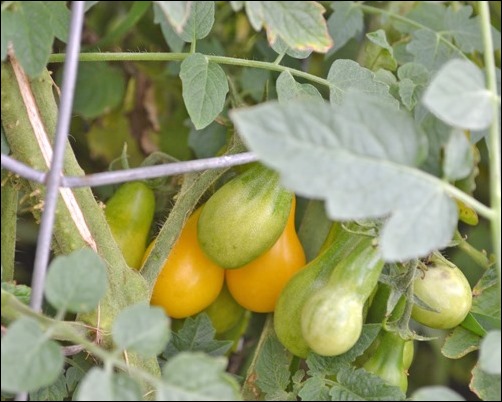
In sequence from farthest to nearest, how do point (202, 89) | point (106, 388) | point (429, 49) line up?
point (429, 49) < point (202, 89) < point (106, 388)

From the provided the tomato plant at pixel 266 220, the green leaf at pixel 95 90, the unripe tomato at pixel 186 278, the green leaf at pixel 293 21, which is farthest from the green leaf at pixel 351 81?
the green leaf at pixel 95 90

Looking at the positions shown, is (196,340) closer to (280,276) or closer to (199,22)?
(280,276)

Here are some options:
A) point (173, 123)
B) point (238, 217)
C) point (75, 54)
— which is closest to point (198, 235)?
point (238, 217)

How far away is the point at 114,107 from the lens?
1437mm

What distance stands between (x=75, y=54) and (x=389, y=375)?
44cm

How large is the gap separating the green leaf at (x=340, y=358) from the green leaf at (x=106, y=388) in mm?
287

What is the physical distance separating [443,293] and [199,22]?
365mm

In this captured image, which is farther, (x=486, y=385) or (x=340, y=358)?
(x=340, y=358)

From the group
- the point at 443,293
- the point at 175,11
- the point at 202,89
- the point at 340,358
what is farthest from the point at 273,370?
the point at 175,11

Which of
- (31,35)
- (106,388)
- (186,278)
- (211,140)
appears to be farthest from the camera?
(211,140)

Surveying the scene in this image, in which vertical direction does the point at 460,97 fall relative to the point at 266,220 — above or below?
above

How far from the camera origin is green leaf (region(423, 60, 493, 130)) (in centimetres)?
50

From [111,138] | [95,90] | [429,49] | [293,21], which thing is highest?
[293,21]

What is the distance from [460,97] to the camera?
51 cm
